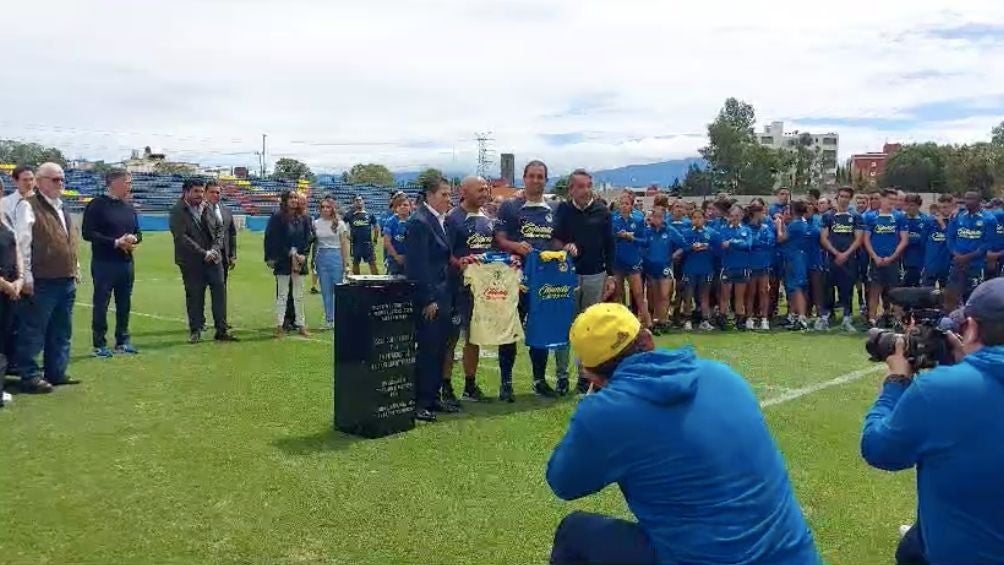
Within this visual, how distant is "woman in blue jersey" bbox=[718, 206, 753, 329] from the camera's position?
45.4ft

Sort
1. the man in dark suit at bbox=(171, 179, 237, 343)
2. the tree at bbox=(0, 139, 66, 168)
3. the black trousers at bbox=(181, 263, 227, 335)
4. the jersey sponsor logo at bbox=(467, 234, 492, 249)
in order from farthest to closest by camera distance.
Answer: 1. the tree at bbox=(0, 139, 66, 168)
2. the black trousers at bbox=(181, 263, 227, 335)
3. the man in dark suit at bbox=(171, 179, 237, 343)
4. the jersey sponsor logo at bbox=(467, 234, 492, 249)

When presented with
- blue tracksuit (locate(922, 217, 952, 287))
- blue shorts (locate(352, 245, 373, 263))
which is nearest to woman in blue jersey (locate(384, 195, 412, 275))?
blue shorts (locate(352, 245, 373, 263))

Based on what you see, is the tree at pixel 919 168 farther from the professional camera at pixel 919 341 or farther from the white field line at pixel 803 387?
the professional camera at pixel 919 341

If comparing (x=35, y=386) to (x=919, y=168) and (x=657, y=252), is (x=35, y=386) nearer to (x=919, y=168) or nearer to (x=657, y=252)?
(x=657, y=252)

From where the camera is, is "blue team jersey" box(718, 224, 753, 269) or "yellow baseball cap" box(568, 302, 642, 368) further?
"blue team jersey" box(718, 224, 753, 269)

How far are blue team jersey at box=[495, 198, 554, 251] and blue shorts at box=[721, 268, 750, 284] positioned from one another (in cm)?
593

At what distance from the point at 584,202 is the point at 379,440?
326 cm

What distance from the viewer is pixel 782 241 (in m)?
14.2

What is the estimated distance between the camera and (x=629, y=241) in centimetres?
1295

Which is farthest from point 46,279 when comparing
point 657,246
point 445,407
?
point 657,246

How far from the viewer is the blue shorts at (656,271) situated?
13.5 meters

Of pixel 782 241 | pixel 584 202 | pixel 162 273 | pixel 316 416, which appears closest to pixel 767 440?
pixel 316 416

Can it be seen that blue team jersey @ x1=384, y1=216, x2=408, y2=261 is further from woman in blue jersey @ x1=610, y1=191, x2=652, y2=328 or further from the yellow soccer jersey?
the yellow soccer jersey

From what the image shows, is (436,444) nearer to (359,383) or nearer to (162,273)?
(359,383)
